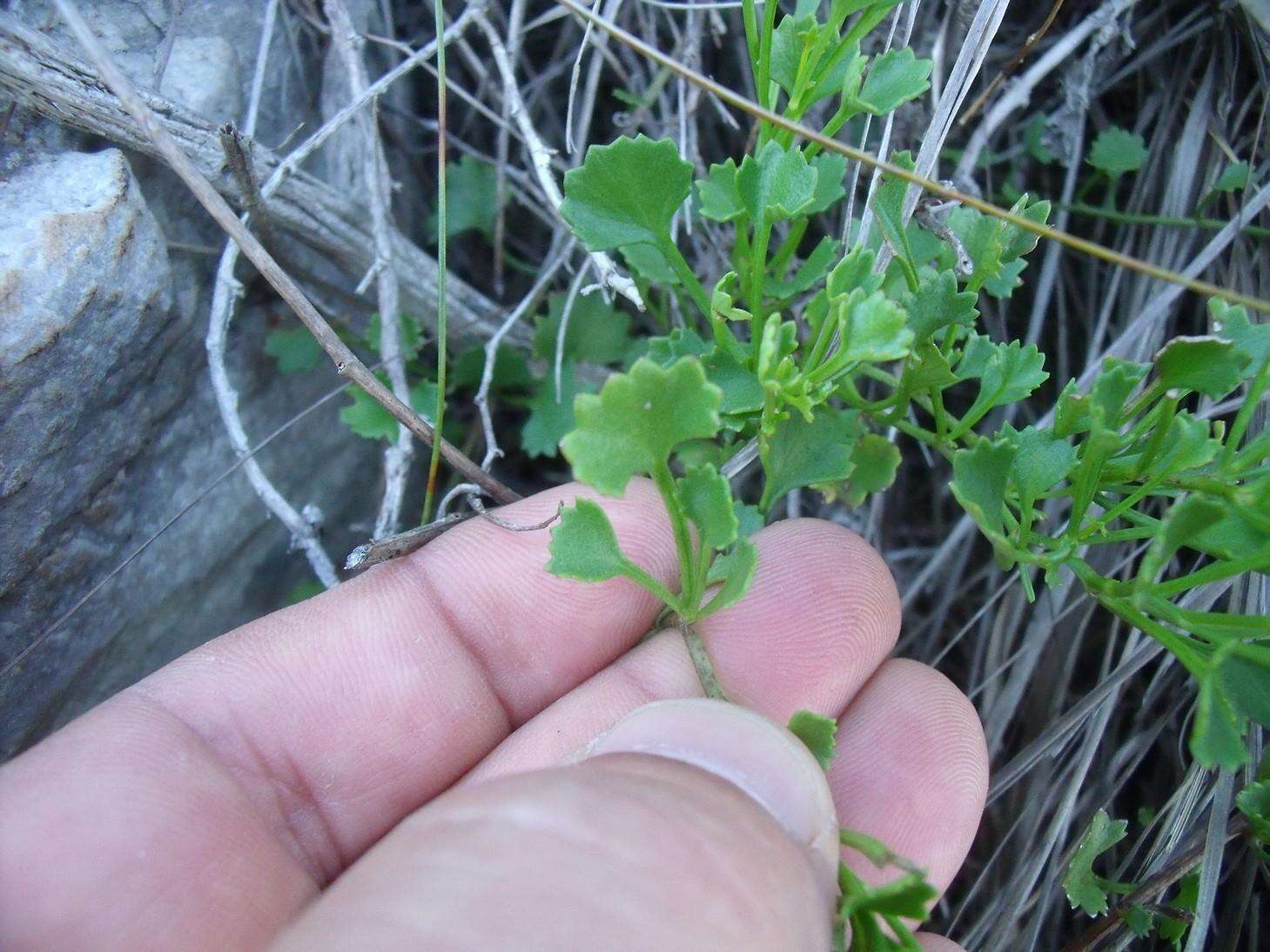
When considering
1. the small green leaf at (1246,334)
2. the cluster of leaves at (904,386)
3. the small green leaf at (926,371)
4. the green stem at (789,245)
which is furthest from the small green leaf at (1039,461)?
the green stem at (789,245)

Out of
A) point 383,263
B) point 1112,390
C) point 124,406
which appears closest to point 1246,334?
point 1112,390

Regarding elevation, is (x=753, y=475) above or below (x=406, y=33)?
below

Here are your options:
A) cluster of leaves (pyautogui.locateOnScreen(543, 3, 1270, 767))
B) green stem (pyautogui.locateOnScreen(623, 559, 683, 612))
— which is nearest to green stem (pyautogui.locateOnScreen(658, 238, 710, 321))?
cluster of leaves (pyautogui.locateOnScreen(543, 3, 1270, 767))

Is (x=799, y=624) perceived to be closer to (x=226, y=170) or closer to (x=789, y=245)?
(x=789, y=245)

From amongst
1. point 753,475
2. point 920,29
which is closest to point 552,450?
point 753,475

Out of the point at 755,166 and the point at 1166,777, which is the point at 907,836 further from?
the point at 755,166

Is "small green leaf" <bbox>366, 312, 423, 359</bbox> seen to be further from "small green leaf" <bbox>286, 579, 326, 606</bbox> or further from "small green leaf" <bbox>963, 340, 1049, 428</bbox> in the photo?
Answer: "small green leaf" <bbox>963, 340, 1049, 428</bbox>
